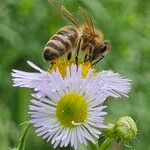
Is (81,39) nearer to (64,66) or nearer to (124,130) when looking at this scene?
(64,66)

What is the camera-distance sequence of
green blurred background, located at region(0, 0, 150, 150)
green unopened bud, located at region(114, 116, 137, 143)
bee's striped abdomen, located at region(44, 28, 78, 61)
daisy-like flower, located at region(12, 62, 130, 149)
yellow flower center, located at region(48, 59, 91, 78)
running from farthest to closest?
green blurred background, located at region(0, 0, 150, 150), bee's striped abdomen, located at region(44, 28, 78, 61), yellow flower center, located at region(48, 59, 91, 78), green unopened bud, located at region(114, 116, 137, 143), daisy-like flower, located at region(12, 62, 130, 149)

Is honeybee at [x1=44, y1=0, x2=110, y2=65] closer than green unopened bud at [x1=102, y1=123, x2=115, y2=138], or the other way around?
green unopened bud at [x1=102, y1=123, x2=115, y2=138]

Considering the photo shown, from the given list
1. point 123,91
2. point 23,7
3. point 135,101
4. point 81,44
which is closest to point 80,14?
point 81,44

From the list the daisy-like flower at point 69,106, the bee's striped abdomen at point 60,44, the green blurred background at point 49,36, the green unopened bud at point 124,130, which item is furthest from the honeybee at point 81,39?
the green blurred background at point 49,36

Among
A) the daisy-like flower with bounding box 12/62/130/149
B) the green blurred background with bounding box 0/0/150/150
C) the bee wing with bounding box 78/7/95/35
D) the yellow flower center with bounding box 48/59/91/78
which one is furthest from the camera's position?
the green blurred background with bounding box 0/0/150/150

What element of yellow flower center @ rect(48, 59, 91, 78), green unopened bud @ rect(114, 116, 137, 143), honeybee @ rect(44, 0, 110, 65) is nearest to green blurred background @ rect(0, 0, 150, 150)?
honeybee @ rect(44, 0, 110, 65)

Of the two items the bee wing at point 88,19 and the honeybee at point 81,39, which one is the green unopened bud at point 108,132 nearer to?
the honeybee at point 81,39

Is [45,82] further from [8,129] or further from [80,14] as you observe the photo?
[8,129]

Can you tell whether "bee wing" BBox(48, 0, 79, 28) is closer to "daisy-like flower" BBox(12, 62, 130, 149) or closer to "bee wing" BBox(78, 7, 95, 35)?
"bee wing" BBox(78, 7, 95, 35)
